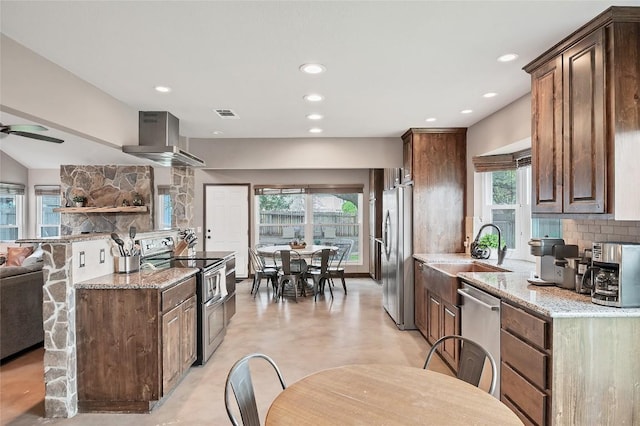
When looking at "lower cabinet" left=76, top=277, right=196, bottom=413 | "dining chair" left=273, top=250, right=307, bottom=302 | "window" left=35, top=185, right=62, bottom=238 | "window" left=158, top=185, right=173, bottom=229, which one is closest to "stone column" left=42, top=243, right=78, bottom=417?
"lower cabinet" left=76, top=277, right=196, bottom=413

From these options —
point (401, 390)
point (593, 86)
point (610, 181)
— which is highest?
point (593, 86)

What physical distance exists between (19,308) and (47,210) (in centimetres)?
535

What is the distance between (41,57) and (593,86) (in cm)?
332

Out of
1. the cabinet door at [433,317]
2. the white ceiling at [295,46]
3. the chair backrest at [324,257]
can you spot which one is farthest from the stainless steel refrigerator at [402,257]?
the chair backrest at [324,257]

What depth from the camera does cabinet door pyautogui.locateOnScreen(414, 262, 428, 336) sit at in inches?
164

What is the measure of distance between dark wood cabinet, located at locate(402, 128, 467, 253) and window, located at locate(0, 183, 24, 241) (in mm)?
7923

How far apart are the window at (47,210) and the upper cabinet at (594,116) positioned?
889 centimetres

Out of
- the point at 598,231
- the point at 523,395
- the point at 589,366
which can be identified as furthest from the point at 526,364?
the point at 598,231

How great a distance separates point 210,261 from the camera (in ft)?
12.5

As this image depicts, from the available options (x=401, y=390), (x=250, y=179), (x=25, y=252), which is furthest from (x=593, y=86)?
(x=250, y=179)

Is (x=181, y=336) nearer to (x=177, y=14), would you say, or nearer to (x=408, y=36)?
(x=177, y=14)

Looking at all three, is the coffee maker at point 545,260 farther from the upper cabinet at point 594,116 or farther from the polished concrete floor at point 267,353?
the polished concrete floor at point 267,353

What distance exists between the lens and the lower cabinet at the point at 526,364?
1.95 meters

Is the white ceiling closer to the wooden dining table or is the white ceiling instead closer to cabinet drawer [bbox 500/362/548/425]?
the wooden dining table
